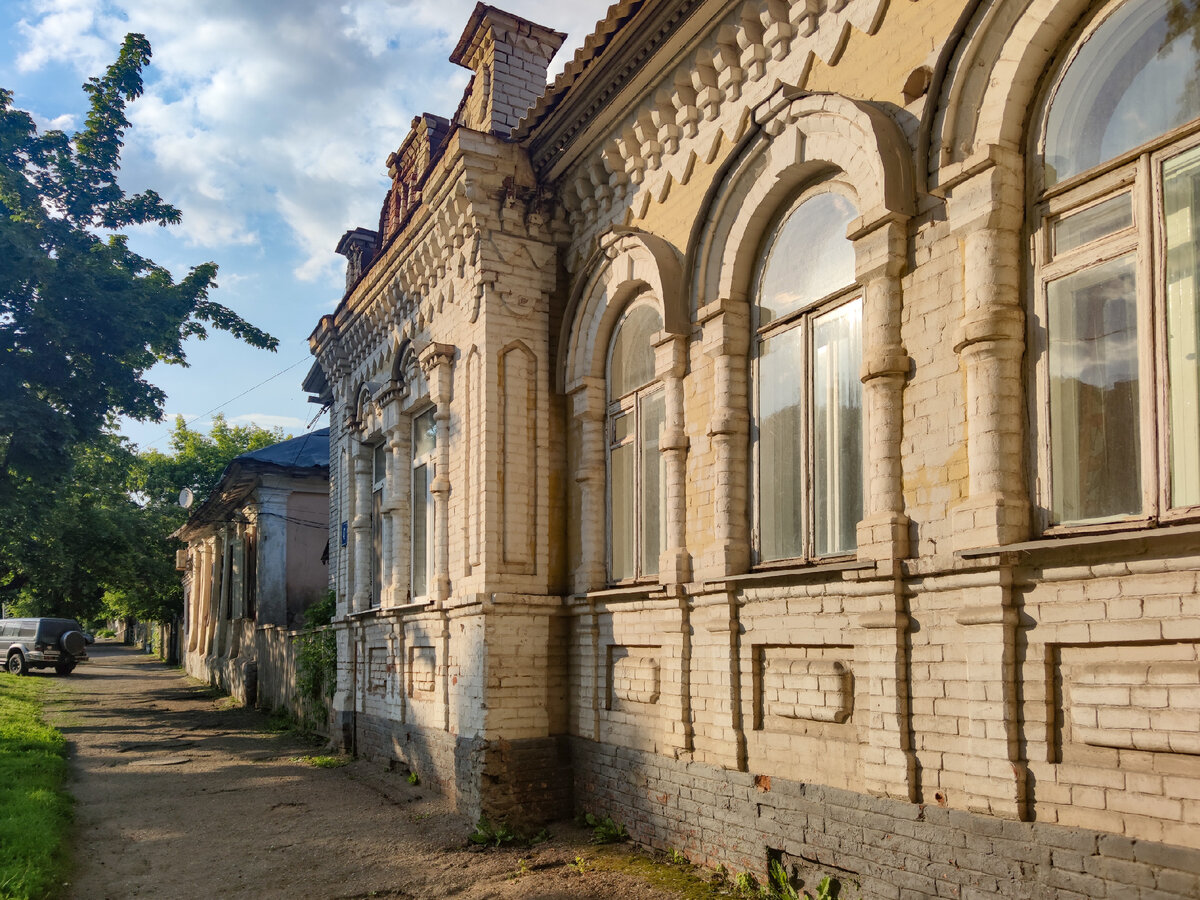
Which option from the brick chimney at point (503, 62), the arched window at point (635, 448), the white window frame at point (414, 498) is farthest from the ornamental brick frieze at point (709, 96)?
the white window frame at point (414, 498)

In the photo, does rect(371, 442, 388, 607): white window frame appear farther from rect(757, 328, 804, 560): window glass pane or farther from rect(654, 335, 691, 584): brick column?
rect(757, 328, 804, 560): window glass pane

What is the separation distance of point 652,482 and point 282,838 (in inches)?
183

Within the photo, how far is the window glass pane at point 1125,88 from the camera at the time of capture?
13.2 ft

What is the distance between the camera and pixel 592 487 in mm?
8609

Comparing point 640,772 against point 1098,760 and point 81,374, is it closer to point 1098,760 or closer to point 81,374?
point 1098,760

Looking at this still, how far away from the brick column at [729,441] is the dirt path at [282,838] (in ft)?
7.49

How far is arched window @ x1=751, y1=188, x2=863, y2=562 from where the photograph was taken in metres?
5.80

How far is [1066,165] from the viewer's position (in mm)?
4504

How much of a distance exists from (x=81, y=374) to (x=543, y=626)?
11372 mm

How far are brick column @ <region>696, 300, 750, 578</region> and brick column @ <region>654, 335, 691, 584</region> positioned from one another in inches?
11.5

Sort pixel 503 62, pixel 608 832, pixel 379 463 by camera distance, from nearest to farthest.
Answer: pixel 608 832
pixel 503 62
pixel 379 463

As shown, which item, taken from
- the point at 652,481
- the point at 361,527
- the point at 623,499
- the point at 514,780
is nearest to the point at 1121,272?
the point at 652,481

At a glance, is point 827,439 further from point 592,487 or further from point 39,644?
point 39,644

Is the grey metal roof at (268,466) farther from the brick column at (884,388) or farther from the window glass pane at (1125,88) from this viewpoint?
the window glass pane at (1125,88)
